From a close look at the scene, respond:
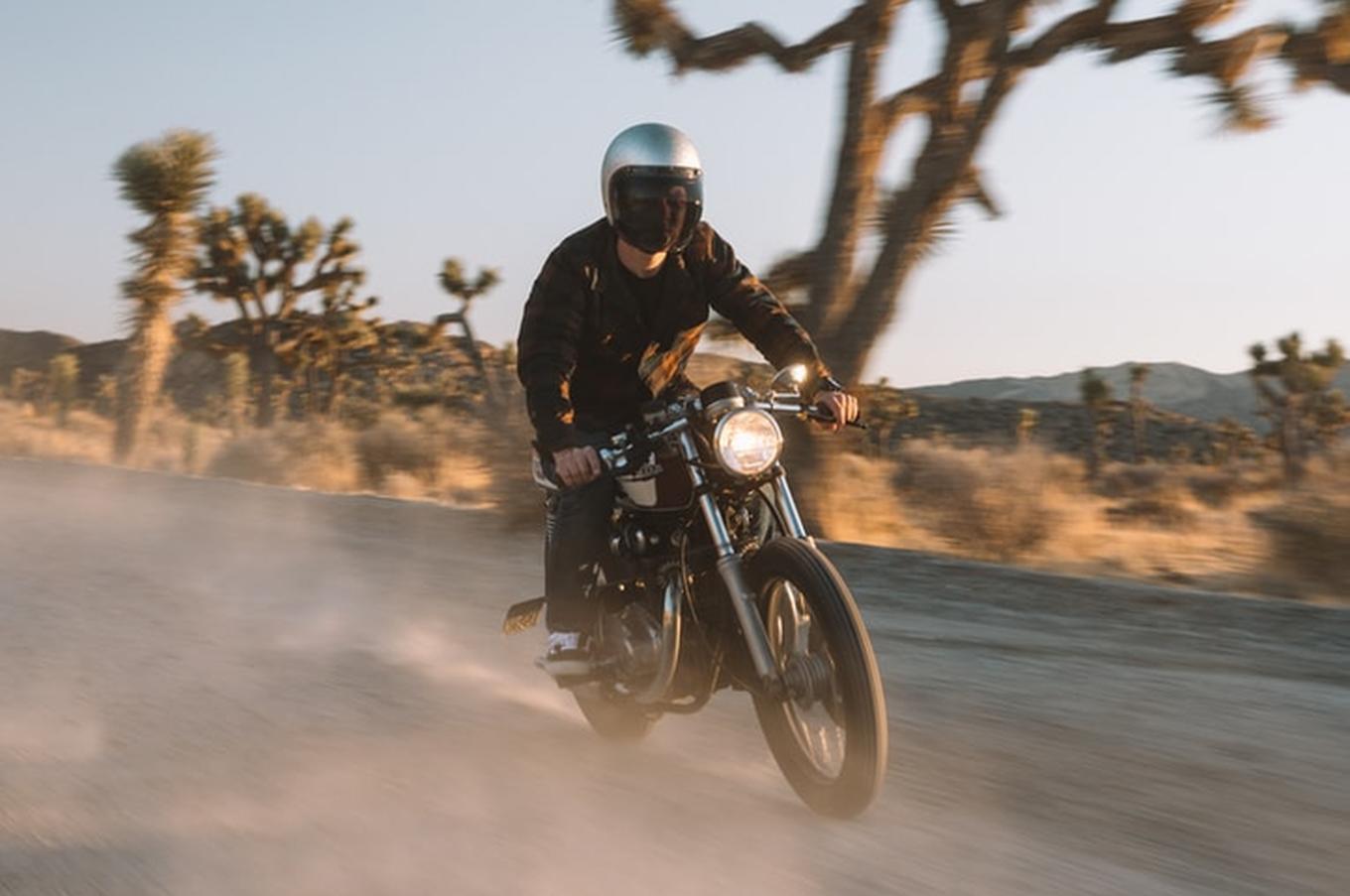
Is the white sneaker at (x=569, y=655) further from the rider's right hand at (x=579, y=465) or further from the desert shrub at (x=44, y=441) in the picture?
the desert shrub at (x=44, y=441)

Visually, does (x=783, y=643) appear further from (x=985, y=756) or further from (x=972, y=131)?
(x=972, y=131)

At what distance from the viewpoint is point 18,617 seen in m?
7.50

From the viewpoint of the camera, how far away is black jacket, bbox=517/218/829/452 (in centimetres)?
464

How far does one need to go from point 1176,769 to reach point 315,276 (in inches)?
1215

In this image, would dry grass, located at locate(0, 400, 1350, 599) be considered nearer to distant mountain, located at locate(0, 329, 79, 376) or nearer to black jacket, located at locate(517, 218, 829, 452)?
black jacket, located at locate(517, 218, 829, 452)

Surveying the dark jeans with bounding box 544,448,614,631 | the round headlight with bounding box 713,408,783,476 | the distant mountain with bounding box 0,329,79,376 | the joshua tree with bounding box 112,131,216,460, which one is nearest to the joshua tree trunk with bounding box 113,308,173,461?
the joshua tree with bounding box 112,131,216,460

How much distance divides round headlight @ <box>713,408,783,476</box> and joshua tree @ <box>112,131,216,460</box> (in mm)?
21206

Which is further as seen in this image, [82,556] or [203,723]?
[82,556]

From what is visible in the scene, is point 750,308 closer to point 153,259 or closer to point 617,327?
point 617,327

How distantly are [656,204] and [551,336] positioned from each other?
1.93 ft

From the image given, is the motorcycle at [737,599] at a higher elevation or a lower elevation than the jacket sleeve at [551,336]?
lower

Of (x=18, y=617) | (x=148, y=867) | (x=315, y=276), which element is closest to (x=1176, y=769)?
(x=148, y=867)

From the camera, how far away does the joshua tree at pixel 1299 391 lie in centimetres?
3625

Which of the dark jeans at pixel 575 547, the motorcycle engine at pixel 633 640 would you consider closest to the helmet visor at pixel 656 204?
the dark jeans at pixel 575 547
